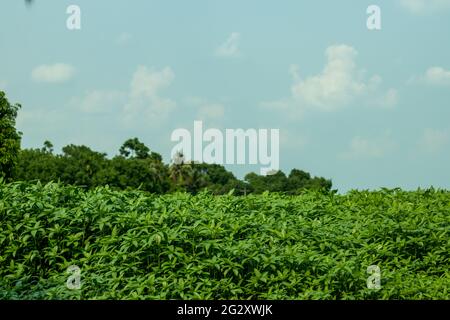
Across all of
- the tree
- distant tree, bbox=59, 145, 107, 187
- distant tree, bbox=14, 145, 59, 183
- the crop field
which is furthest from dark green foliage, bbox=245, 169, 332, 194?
the crop field

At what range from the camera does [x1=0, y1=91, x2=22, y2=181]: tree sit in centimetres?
2725

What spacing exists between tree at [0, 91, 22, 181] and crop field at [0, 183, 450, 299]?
59.9ft

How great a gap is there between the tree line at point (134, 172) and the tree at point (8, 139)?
238 mm

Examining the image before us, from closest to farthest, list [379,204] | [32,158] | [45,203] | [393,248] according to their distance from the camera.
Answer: [45,203] → [393,248] → [379,204] → [32,158]

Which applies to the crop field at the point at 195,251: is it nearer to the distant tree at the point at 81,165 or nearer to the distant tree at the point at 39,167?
the distant tree at the point at 39,167

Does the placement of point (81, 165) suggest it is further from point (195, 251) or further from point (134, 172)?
point (195, 251)

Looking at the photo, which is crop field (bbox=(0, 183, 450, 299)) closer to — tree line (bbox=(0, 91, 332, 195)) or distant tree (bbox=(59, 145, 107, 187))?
tree line (bbox=(0, 91, 332, 195))

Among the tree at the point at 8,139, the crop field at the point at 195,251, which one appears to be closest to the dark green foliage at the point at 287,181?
the tree at the point at 8,139

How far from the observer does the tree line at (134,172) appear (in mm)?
48844
